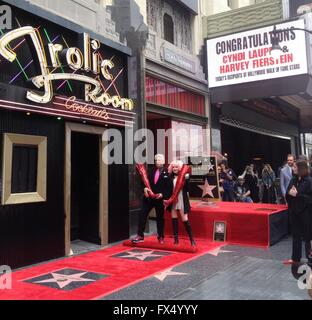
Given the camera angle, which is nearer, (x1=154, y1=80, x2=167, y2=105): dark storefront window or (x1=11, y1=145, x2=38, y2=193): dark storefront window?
(x1=11, y1=145, x2=38, y2=193): dark storefront window

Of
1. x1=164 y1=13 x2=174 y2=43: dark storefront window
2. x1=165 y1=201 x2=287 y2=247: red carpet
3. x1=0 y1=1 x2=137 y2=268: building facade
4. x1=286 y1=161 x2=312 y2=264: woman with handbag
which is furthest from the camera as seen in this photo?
x1=164 y1=13 x2=174 y2=43: dark storefront window

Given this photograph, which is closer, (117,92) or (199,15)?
(117,92)

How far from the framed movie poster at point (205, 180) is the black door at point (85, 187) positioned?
316 cm

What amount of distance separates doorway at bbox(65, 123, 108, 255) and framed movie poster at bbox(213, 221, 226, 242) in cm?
254

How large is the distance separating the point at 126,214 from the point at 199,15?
915cm

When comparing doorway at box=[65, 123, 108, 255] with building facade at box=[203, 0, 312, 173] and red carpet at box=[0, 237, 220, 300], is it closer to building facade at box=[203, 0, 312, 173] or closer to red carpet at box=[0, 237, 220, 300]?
red carpet at box=[0, 237, 220, 300]

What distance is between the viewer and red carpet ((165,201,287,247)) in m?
8.20

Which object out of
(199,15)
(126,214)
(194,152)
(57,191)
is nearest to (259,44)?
(199,15)

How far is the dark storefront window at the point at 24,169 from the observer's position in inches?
269

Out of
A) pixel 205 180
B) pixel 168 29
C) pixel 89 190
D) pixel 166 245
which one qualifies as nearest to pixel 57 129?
pixel 89 190

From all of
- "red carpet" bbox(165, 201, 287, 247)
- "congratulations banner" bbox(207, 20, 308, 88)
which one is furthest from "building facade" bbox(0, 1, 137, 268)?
"congratulations banner" bbox(207, 20, 308, 88)

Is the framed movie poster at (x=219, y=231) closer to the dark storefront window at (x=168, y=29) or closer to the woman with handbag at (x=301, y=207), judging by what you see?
the woman with handbag at (x=301, y=207)
